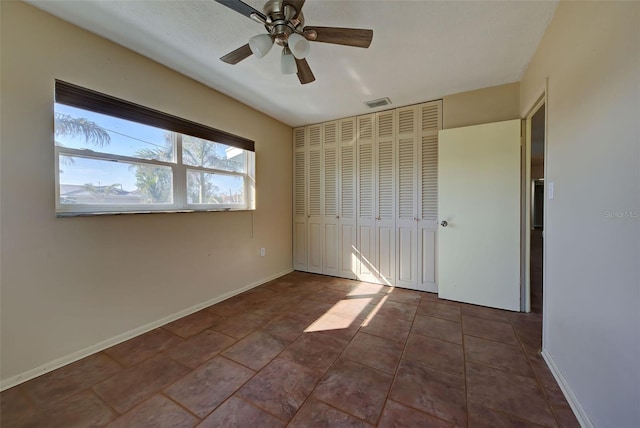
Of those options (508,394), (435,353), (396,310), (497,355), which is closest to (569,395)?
(508,394)

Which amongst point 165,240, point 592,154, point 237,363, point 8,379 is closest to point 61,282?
point 8,379

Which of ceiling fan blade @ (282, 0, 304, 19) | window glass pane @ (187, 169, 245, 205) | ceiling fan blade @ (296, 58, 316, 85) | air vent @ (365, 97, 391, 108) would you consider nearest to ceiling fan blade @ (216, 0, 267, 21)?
ceiling fan blade @ (282, 0, 304, 19)

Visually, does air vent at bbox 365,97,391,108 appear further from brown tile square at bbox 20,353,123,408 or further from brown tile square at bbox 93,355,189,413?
brown tile square at bbox 20,353,123,408

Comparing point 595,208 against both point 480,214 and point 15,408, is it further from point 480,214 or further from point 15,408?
point 15,408

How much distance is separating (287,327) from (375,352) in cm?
83

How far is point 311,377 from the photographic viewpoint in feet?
5.30

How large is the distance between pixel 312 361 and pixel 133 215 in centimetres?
189

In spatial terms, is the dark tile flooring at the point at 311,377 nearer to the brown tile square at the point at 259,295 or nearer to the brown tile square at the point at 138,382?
the brown tile square at the point at 138,382

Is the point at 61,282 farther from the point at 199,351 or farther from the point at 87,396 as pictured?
the point at 199,351

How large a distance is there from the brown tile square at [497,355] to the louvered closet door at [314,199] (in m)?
2.34

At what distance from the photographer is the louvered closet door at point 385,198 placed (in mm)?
3324

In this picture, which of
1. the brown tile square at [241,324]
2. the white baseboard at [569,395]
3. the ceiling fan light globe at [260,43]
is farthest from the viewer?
the brown tile square at [241,324]

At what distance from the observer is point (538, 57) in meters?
2.00

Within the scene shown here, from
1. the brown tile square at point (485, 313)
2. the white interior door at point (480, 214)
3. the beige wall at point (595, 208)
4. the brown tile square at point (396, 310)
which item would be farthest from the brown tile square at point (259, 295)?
the beige wall at point (595, 208)
